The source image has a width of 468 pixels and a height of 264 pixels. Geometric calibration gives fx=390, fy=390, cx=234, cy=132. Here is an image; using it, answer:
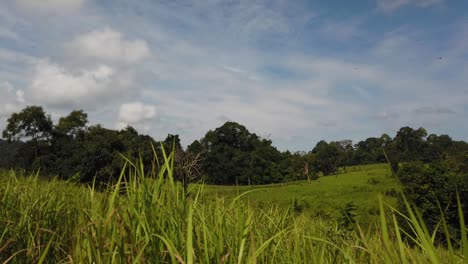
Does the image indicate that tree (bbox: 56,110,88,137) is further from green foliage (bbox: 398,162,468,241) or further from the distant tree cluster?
green foliage (bbox: 398,162,468,241)

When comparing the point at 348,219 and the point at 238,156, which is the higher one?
the point at 238,156

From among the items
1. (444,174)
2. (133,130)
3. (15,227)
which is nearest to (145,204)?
(15,227)

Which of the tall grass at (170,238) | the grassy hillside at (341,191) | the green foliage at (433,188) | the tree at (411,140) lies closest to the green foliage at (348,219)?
the tall grass at (170,238)

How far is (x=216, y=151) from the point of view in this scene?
389 ft

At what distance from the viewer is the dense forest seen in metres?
47.2

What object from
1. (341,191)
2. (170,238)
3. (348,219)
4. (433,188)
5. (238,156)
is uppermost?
(238,156)

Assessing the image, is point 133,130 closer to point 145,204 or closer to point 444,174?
point 444,174

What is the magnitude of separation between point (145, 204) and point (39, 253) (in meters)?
1.02

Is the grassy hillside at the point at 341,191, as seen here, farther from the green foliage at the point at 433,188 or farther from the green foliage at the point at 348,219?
the green foliage at the point at 348,219

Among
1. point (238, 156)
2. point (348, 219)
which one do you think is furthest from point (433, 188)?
point (238, 156)

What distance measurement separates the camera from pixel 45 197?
449 cm

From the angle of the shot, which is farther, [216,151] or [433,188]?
[216,151]

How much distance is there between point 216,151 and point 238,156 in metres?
7.82

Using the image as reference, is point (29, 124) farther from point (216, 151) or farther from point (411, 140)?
point (411, 140)
